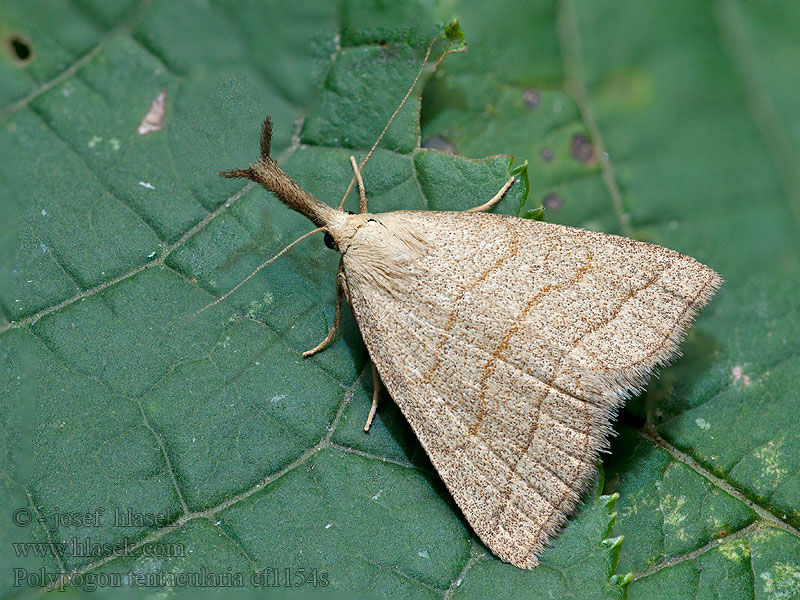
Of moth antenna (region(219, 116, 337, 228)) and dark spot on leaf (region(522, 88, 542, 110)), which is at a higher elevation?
dark spot on leaf (region(522, 88, 542, 110))

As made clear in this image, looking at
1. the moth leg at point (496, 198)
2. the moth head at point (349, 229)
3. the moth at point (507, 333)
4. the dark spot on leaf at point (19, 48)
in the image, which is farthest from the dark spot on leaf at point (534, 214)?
the dark spot on leaf at point (19, 48)

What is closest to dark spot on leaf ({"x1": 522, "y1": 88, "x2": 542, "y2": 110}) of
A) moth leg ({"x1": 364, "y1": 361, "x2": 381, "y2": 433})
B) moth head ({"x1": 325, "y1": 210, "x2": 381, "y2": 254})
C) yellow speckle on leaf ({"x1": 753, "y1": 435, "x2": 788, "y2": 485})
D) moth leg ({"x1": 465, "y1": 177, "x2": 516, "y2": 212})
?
moth leg ({"x1": 465, "y1": 177, "x2": 516, "y2": 212})

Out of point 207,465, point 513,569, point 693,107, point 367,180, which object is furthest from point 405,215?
point 693,107

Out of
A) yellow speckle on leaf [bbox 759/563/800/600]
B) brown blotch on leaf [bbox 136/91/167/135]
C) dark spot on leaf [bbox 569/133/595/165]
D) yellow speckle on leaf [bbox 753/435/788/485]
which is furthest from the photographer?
dark spot on leaf [bbox 569/133/595/165]

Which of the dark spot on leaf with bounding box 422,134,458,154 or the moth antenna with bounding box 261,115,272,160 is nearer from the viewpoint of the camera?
the moth antenna with bounding box 261,115,272,160

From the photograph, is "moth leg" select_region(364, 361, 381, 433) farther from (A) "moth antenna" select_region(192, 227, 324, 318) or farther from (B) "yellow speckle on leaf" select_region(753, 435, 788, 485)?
(B) "yellow speckle on leaf" select_region(753, 435, 788, 485)
